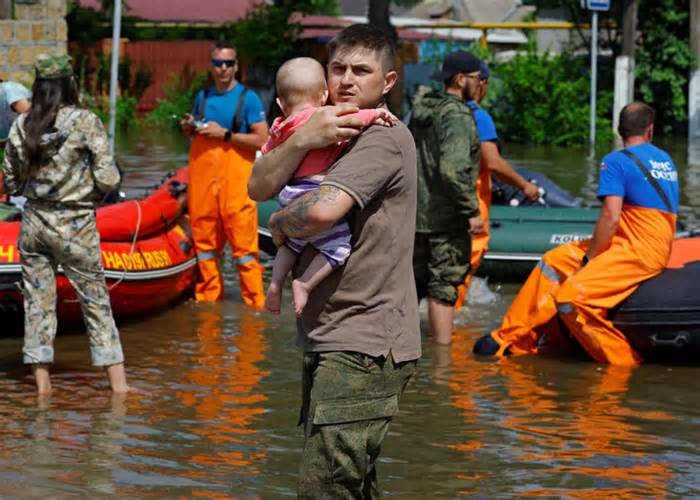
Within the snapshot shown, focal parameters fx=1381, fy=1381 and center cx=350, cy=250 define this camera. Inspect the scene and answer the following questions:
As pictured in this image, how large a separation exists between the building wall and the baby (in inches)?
424

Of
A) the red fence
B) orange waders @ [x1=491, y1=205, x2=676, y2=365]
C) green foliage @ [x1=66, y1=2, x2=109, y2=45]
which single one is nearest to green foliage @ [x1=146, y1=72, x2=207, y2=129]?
the red fence

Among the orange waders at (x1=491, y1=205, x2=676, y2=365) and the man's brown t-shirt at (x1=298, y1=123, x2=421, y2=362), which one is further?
the orange waders at (x1=491, y1=205, x2=676, y2=365)

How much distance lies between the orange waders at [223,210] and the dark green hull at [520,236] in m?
1.22

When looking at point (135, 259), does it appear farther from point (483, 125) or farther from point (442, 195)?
point (483, 125)

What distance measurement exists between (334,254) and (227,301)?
20.2ft

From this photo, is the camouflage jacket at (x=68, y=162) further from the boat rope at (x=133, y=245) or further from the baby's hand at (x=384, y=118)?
the baby's hand at (x=384, y=118)

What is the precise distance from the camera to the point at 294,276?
4332mm

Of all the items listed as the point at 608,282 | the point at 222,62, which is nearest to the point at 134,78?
the point at 222,62

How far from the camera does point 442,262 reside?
331 inches

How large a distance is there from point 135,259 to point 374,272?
5.15 metres

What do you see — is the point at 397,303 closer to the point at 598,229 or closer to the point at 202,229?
the point at 598,229

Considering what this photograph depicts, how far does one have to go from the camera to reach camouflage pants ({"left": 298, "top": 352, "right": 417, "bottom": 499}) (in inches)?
164

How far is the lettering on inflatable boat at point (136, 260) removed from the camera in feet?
29.0

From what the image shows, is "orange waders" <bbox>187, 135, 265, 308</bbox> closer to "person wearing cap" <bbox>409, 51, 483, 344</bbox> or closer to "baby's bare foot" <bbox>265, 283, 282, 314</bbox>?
"person wearing cap" <bbox>409, 51, 483, 344</bbox>
